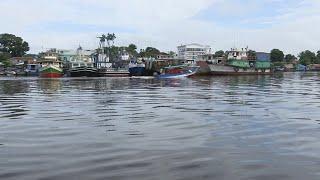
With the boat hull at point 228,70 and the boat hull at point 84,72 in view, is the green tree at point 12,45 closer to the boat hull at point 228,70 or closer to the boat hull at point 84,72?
the boat hull at point 84,72

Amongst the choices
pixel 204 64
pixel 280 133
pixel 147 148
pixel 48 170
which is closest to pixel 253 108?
pixel 280 133

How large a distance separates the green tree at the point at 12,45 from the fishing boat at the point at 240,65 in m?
82.3

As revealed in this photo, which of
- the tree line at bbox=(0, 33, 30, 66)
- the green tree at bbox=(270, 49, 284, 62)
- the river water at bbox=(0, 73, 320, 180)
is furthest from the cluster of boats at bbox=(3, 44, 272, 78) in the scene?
the green tree at bbox=(270, 49, 284, 62)

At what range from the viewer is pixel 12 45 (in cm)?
15762

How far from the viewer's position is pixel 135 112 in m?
17.7

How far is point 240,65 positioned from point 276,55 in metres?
95.6

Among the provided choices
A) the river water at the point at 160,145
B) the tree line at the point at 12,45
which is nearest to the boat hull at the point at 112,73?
the river water at the point at 160,145

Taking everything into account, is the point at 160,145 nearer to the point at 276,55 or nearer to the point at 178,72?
the point at 178,72

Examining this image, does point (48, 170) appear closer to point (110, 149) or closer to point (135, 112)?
point (110, 149)

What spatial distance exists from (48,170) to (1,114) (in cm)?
985

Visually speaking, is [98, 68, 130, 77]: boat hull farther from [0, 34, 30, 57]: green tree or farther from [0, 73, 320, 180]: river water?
[0, 34, 30, 57]: green tree

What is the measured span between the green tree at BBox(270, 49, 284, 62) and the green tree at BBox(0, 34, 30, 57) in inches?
3847

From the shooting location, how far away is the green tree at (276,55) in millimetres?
191000

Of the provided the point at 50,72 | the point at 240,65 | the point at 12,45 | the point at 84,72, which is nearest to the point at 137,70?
the point at 84,72
